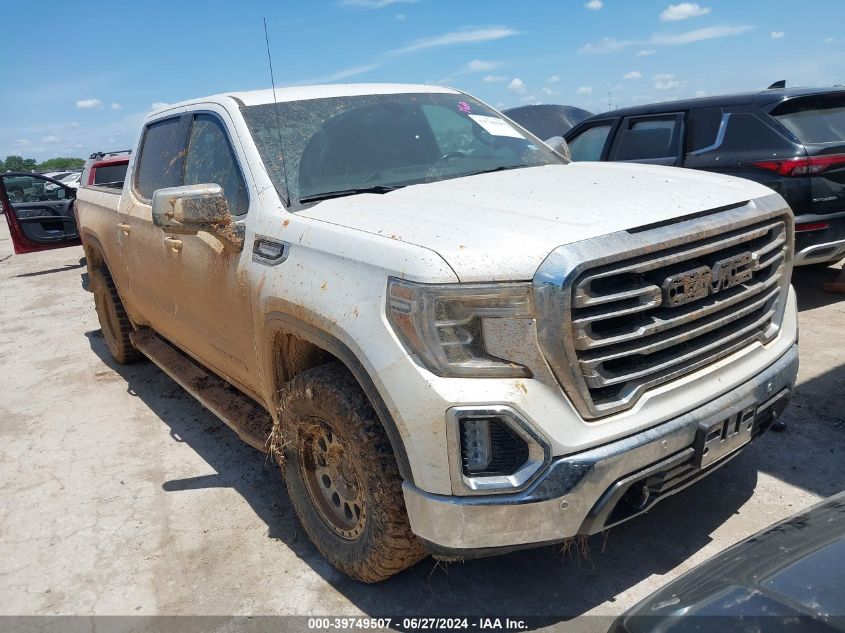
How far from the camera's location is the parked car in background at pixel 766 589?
1374 millimetres

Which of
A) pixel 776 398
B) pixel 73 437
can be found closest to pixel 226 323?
pixel 73 437

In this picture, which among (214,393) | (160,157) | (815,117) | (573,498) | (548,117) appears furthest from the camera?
(548,117)

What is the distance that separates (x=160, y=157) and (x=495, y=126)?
2.08 meters

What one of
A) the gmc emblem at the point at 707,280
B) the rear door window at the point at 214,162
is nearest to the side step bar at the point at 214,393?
the rear door window at the point at 214,162

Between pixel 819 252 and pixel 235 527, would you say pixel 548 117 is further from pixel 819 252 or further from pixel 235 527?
pixel 235 527

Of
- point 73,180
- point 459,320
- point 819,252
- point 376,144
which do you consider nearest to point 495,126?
point 376,144

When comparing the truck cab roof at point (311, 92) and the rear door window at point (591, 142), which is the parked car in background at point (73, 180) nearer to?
the rear door window at point (591, 142)

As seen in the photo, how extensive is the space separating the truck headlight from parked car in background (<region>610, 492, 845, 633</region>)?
0.77 meters

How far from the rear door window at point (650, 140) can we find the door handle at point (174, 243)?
4.48 metres

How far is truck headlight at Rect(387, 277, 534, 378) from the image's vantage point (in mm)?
2156

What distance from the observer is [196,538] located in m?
3.37

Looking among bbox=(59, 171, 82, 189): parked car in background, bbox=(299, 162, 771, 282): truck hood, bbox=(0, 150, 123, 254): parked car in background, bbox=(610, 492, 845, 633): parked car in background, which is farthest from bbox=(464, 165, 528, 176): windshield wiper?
bbox=(59, 171, 82, 189): parked car in background

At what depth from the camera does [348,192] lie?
3.16 metres

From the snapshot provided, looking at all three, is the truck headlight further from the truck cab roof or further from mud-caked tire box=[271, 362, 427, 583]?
the truck cab roof
